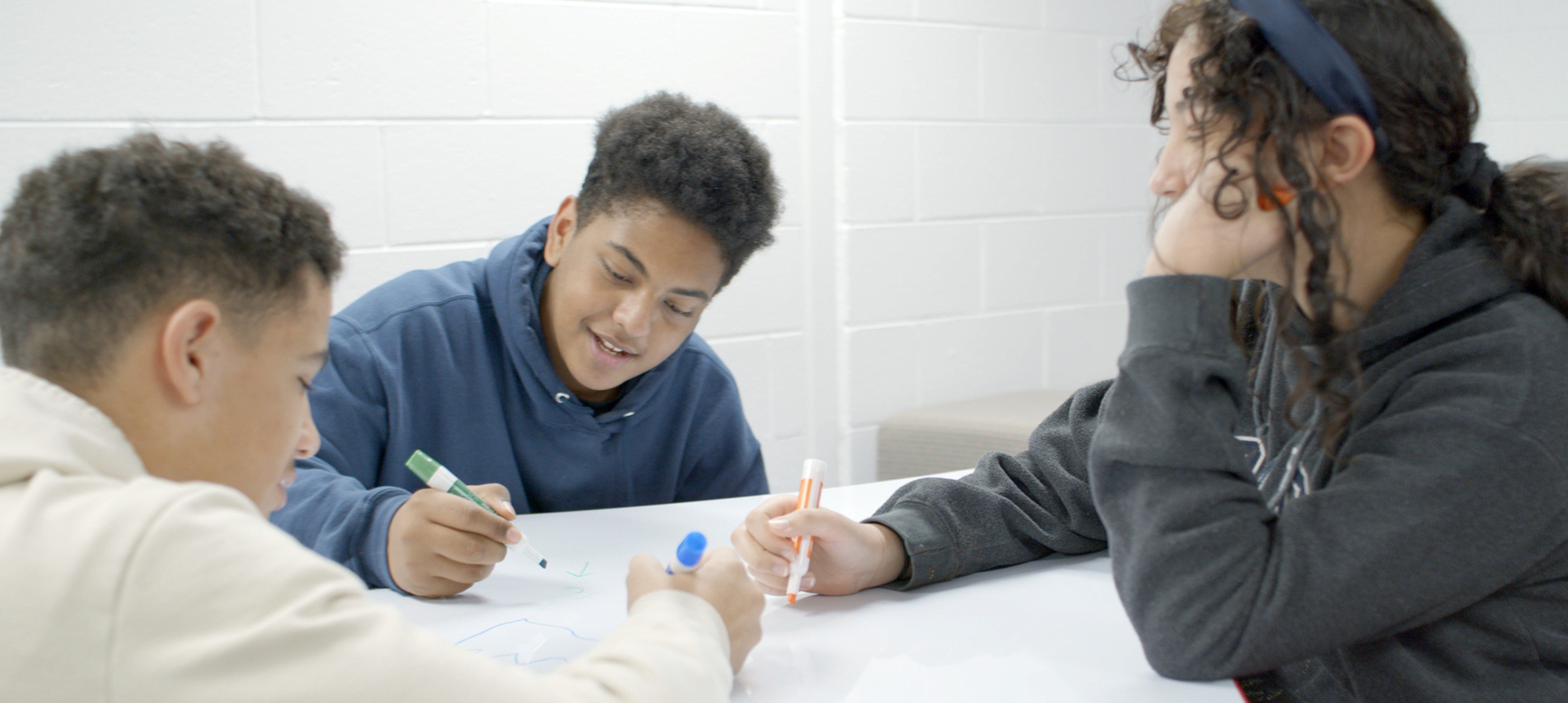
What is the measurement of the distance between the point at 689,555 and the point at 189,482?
33 cm

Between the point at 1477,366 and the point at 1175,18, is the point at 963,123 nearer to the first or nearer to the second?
the point at 1175,18

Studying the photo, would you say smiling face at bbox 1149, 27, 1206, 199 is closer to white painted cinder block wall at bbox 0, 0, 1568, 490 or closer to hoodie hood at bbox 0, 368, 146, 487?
hoodie hood at bbox 0, 368, 146, 487

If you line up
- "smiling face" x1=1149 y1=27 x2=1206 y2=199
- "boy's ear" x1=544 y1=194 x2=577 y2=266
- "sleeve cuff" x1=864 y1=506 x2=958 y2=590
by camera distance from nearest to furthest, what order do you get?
1. "smiling face" x1=1149 y1=27 x2=1206 y2=199
2. "sleeve cuff" x1=864 y1=506 x2=958 y2=590
3. "boy's ear" x1=544 y1=194 x2=577 y2=266

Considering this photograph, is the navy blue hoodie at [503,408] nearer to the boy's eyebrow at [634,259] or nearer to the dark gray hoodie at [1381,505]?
the boy's eyebrow at [634,259]

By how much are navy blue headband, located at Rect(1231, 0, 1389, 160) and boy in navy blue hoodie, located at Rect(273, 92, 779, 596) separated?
69 cm

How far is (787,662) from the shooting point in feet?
2.57

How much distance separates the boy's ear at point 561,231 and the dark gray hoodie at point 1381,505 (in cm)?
80

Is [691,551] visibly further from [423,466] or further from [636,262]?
[636,262]

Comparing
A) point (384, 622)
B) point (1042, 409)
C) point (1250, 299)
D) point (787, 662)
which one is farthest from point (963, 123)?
point (384, 622)

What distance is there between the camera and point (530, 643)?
835 millimetres

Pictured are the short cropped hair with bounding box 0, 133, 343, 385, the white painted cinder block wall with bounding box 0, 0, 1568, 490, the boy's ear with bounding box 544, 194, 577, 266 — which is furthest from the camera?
the white painted cinder block wall with bounding box 0, 0, 1568, 490

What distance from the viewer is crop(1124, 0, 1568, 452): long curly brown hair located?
0.75 metres

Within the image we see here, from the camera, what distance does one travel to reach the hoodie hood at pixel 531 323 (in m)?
1.34

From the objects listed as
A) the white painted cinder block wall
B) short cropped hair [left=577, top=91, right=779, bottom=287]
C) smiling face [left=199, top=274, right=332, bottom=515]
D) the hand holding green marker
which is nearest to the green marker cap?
the hand holding green marker
